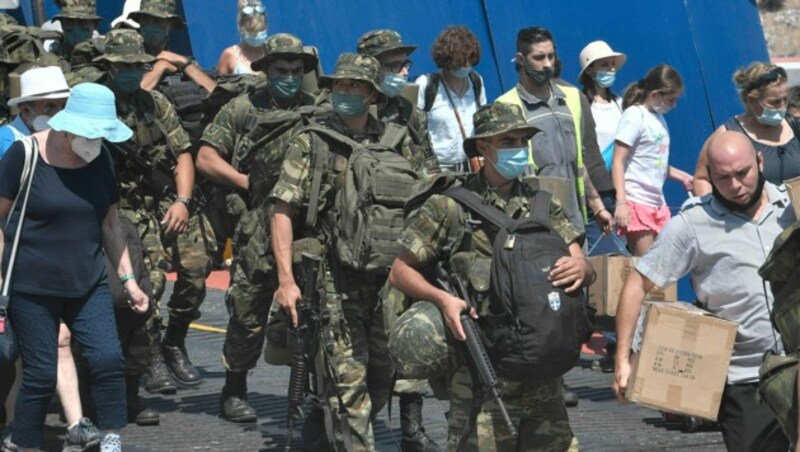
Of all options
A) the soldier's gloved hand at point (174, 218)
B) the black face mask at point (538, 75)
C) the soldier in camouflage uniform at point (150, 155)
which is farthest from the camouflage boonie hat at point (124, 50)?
the black face mask at point (538, 75)

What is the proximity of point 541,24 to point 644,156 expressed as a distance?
4153 mm

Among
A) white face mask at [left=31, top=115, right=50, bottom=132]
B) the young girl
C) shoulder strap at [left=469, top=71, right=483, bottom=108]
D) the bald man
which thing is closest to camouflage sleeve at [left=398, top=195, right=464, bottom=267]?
the bald man

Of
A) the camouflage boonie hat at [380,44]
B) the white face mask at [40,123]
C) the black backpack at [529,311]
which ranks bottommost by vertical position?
the black backpack at [529,311]

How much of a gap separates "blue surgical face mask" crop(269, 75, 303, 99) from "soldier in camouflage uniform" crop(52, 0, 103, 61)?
2.18m

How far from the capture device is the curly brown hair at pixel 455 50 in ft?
36.7

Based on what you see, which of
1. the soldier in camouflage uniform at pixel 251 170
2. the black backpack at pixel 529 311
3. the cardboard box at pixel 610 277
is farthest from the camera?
the cardboard box at pixel 610 277

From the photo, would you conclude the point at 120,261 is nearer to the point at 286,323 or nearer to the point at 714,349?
the point at 286,323

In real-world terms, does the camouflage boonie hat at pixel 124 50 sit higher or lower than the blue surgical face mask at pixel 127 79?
higher

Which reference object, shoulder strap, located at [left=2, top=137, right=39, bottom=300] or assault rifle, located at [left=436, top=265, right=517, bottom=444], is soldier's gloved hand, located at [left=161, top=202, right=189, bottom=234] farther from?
assault rifle, located at [left=436, top=265, right=517, bottom=444]

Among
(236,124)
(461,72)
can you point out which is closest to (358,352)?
(236,124)

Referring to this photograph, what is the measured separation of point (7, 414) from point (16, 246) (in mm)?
1260

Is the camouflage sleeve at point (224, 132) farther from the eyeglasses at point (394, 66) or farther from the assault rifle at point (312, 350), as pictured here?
the assault rifle at point (312, 350)

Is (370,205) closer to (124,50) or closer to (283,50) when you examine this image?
(283,50)

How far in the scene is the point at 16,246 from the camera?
8.12 meters
